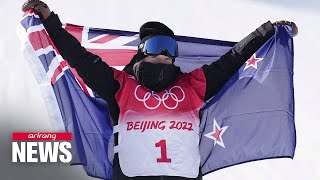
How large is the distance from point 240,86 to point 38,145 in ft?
14.4

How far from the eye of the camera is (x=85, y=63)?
6324 millimetres

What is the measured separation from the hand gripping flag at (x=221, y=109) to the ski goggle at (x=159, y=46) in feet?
2.39

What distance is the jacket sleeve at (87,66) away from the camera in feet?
20.8

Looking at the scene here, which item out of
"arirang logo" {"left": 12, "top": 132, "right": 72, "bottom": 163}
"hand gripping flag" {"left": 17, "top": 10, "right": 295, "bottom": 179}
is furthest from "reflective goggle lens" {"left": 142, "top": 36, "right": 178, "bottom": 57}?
"arirang logo" {"left": 12, "top": 132, "right": 72, "bottom": 163}

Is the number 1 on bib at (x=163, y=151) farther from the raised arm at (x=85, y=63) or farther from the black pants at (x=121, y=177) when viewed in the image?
the raised arm at (x=85, y=63)

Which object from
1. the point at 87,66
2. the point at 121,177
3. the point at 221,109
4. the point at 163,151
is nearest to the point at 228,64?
Result: the point at 221,109

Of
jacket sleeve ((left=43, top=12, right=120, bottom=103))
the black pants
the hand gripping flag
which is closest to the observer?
the black pants

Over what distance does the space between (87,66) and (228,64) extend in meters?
1.31

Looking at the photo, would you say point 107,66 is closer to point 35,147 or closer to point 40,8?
point 40,8

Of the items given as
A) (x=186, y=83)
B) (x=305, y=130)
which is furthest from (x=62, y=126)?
(x=305, y=130)

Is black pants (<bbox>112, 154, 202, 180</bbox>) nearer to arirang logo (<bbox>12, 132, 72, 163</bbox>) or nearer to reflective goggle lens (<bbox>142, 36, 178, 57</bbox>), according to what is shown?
reflective goggle lens (<bbox>142, 36, 178, 57</bbox>)

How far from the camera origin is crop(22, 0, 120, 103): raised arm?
20.8ft

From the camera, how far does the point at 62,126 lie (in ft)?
22.2

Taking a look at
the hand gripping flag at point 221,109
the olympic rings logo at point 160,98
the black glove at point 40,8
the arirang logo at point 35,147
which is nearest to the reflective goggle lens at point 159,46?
the olympic rings logo at point 160,98
